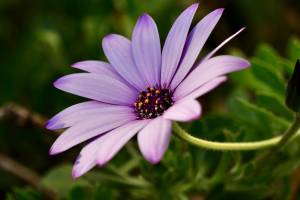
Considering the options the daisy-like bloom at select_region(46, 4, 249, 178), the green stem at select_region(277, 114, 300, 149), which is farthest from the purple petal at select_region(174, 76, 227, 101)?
the green stem at select_region(277, 114, 300, 149)

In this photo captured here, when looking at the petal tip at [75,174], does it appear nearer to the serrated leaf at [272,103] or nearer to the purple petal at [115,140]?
the purple petal at [115,140]

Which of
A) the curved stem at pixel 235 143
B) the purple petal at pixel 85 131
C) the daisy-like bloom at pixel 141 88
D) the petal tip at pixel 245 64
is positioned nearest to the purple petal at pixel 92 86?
the daisy-like bloom at pixel 141 88

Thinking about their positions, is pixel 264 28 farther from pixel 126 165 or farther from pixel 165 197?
pixel 165 197

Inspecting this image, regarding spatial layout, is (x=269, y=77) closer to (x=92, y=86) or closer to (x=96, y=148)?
(x=92, y=86)

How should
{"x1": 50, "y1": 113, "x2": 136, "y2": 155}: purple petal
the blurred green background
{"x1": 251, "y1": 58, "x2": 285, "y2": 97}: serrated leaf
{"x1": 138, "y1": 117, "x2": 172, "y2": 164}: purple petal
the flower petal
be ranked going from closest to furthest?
{"x1": 138, "y1": 117, "x2": 172, "y2": 164}: purple petal, the flower petal, {"x1": 50, "y1": 113, "x2": 136, "y2": 155}: purple petal, the blurred green background, {"x1": 251, "y1": 58, "x2": 285, "y2": 97}: serrated leaf

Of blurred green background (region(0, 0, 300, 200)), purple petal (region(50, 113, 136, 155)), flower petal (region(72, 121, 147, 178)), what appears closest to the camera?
flower petal (region(72, 121, 147, 178))

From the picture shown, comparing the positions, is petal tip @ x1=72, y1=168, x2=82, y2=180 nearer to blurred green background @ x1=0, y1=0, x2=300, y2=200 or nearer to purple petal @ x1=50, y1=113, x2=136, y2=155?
purple petal @ x1=50, y1=113, x2=136, y2=155

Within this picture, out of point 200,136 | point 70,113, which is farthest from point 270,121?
point 70,113
